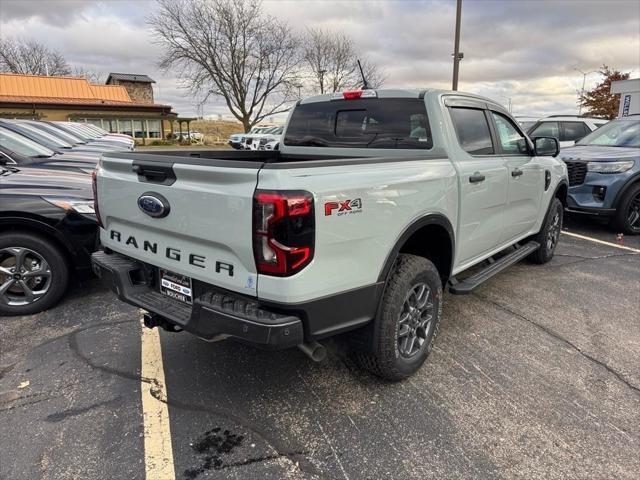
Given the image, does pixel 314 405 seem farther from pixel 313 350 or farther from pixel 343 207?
pixel 343 207

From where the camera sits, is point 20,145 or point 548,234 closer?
point 20,145

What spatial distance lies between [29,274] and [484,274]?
3966 mm

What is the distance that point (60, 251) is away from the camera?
157 inches

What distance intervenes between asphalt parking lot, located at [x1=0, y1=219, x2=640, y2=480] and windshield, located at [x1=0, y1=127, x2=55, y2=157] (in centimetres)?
203

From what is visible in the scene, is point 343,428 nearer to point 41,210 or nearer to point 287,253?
point 287,253

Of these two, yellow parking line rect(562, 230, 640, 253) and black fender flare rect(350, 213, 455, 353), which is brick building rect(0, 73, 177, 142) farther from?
black fender flare rect(350, 213, 455, 353)

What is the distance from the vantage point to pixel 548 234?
5465 millimetres

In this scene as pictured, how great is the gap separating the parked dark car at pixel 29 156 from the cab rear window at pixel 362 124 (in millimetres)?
2607

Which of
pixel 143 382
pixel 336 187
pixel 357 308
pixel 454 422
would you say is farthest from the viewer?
pixel 143 382

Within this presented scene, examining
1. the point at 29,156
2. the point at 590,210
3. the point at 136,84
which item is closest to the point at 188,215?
the point at 29,156

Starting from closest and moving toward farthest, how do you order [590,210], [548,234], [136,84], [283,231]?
1. [283,231]
2. [548,234]
3. [590,210]
4. [136,84]

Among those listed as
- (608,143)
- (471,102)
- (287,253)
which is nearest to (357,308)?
(287,253)

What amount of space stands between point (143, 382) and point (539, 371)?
2.74 meters

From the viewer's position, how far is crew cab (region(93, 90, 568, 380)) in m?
2.10
